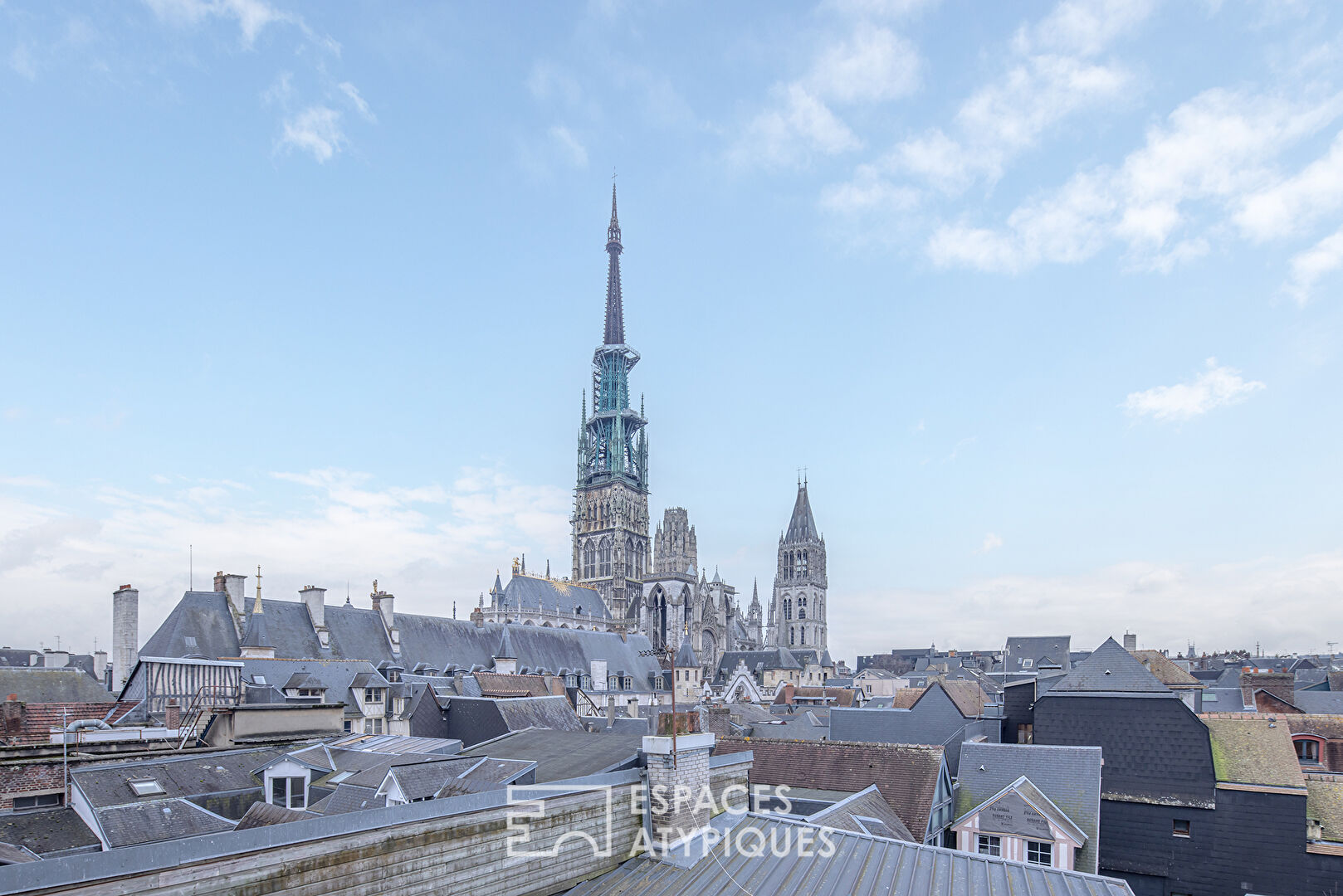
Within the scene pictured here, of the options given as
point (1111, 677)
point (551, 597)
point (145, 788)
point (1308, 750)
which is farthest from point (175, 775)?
point (551, 597)

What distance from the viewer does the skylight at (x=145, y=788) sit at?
49.4ft

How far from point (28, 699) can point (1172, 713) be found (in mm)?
43016

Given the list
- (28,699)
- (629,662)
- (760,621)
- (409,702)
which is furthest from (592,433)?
(28,699)

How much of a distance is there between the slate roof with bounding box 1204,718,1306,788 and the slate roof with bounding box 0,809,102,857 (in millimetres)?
28584

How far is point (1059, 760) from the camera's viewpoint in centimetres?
2345

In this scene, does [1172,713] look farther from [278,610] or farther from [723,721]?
[278,610]

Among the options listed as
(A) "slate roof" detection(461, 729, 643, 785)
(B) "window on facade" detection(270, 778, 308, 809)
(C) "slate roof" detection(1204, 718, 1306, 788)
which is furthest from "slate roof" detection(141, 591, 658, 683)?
(C) "slate roof" detection(1204, 718, 1306, 788)

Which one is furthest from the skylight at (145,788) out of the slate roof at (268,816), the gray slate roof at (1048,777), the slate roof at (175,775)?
the gray slate roof at (1048,777)

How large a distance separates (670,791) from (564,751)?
9566mm

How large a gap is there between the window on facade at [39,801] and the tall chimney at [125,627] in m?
26.6

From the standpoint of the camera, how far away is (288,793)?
17.3m

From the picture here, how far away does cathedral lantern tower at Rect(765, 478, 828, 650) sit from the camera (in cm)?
12688

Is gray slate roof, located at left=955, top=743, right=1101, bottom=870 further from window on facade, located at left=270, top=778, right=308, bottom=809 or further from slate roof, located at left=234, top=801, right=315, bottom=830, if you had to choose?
slate roof, located at left=234, top=801, right=315, bottom=830

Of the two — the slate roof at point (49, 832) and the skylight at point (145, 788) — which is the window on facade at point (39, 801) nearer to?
the slate roof at point (49, 832)
